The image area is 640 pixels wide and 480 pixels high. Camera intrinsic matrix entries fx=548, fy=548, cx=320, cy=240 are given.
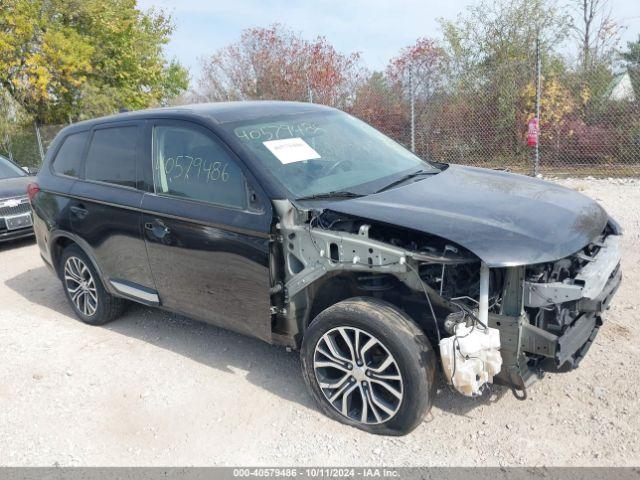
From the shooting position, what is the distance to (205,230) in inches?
138

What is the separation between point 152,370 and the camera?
157 inches

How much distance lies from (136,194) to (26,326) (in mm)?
1982

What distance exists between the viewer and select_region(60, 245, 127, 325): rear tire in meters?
4.68

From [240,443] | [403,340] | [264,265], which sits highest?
[264,265]

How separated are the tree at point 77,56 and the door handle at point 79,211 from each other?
1282 centimetres

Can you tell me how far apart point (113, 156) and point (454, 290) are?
290cm

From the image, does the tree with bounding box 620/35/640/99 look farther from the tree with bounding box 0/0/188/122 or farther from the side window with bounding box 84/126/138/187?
the tree with bounding box 0/0/188/122

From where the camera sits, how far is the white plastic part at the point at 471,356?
262 centimetres

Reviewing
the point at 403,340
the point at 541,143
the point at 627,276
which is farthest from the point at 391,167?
the point at 541,143

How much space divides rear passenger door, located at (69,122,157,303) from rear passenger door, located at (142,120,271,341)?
0.51 ft

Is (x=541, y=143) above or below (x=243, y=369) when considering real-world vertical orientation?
above

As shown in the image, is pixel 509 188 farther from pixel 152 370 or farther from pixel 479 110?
pixel 479 110

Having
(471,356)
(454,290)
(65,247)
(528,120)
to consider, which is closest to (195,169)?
(454,290)

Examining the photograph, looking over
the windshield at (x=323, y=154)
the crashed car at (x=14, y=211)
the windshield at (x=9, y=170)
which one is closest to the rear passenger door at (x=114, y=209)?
the windshield at (x=323, y=154)
